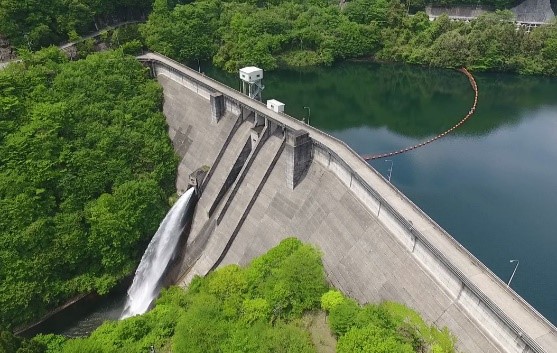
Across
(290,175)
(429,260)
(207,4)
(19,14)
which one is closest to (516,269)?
(429,260)

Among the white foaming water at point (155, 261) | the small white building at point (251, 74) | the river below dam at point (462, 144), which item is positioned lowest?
the white foaming water at point (155, 261)

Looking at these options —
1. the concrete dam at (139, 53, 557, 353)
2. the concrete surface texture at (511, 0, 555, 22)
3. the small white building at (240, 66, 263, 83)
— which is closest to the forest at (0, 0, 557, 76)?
the concrete surface texture at (511, 0, 555, 22)

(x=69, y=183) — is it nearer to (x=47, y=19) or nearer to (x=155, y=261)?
(x=155, y=261)

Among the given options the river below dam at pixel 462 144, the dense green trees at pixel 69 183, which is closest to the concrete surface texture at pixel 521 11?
the river below dam at pixel 462 144

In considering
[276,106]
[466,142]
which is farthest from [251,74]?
[466,142]

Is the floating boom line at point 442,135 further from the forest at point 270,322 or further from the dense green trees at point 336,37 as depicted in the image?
the forest at point 270,322

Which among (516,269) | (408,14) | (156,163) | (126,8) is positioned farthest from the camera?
(408,14)

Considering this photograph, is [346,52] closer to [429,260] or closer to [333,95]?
[333,95]
